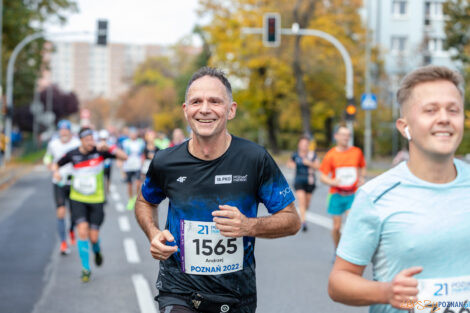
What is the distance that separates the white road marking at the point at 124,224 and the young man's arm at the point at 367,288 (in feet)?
33.0

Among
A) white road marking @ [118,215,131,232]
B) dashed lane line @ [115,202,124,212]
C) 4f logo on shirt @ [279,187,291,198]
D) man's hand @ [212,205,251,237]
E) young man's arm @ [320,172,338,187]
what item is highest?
4f logo on shirt @ [279,187,291,198]

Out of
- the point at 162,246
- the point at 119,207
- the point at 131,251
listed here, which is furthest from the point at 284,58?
the point at 162,246

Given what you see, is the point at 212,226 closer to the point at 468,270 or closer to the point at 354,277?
the point at 354,277

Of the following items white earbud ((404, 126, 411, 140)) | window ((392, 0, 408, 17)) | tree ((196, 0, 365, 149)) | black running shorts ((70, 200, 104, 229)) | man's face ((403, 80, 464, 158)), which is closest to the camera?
man's face ((403, 80, 464, 158))

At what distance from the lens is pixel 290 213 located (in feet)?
11.5

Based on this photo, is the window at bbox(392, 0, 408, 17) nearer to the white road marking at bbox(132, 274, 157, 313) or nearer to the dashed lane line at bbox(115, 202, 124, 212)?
the dashed lane line at bbox(115, 202, 124, 212)

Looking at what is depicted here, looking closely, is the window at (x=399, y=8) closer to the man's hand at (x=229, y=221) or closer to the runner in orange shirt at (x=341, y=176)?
the runner in orange shirt at (x=341, y=176)

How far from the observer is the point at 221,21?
3875 cm

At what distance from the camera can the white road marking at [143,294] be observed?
6480mm

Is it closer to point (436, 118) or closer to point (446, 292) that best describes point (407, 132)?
point (436, 118)

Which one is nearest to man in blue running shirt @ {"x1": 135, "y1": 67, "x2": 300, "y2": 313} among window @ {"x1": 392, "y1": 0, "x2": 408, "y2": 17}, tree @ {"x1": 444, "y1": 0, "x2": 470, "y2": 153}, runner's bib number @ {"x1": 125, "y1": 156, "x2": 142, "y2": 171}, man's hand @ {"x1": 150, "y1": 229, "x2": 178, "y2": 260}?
man's hand @ {"x1": 150, "y1": 229, "x2": 178, "y2": 260}

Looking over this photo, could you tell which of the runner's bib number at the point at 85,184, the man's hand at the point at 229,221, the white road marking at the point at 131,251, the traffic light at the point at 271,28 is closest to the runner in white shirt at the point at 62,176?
the white road marking at the point at 131,251

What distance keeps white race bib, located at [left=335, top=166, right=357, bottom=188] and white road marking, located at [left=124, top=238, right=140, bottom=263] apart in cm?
297

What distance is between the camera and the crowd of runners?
231 centimetres
